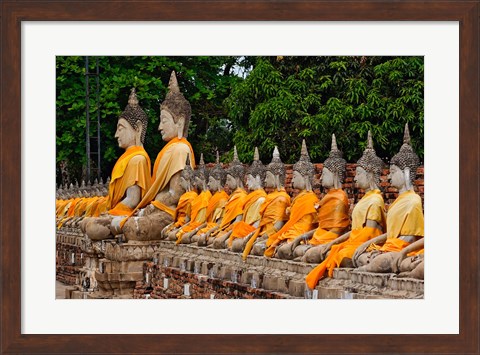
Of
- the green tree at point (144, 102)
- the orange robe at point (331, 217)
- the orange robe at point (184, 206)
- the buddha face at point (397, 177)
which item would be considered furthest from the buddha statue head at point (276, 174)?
the buddha face at point (397, 177)

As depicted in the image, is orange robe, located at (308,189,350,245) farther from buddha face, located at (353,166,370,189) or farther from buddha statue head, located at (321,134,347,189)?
buddha face, located at (353,166,370,189)

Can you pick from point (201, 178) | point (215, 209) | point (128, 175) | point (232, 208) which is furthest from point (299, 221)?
point (128, 175)

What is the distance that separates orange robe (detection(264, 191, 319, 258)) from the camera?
12539 mm

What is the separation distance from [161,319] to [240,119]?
34.2 feet

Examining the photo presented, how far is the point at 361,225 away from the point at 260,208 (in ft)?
8.68

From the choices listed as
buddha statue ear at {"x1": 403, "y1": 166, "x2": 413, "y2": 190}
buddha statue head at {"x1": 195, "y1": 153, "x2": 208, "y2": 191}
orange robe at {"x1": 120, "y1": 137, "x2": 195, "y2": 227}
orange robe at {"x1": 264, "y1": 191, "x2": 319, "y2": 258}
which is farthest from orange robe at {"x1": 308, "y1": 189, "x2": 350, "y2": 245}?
orange robe at {"x1": 120, "y1": 137, "x2": 195, "y2": 227}

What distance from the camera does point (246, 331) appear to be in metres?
8.69

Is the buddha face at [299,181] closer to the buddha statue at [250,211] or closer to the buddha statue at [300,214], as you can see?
the buddha statue at [300,214]

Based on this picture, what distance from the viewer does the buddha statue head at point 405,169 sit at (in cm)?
1098

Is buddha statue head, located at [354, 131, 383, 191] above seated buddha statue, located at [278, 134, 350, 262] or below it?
above

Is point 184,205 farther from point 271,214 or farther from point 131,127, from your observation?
point 271,214
